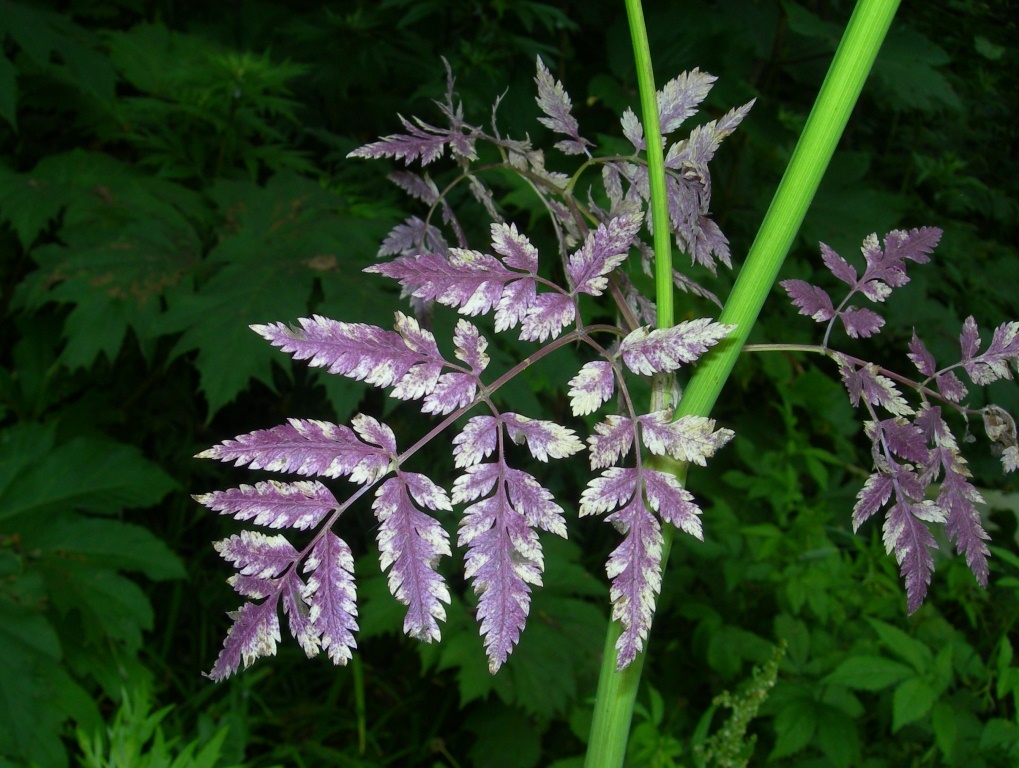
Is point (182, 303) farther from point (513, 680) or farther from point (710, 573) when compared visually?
point (710, 573)

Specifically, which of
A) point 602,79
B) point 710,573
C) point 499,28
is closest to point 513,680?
point 710,573

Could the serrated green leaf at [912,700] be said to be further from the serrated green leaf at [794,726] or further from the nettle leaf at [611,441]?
the nettle leaf at [611,441]

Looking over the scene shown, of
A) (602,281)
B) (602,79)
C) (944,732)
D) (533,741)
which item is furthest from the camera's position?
(602,79)

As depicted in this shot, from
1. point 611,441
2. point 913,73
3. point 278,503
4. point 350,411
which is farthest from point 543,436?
point 913,73

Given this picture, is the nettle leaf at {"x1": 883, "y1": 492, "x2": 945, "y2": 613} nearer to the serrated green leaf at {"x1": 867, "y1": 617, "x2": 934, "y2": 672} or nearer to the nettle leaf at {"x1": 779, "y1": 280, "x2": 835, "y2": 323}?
the nettle leaf at {"x1": 779, "y1": 280, "x2": 835, "y2": 323}

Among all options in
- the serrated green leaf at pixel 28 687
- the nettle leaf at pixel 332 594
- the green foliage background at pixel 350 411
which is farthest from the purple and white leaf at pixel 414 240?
the serrated green leaf at pixel 28 687

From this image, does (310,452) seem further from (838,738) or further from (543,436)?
(838,738)
